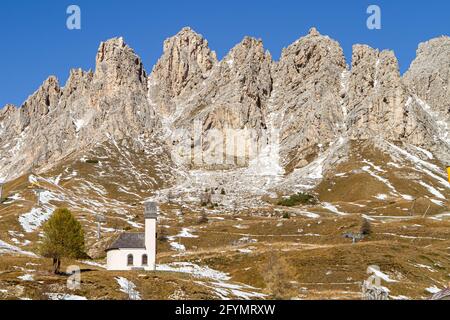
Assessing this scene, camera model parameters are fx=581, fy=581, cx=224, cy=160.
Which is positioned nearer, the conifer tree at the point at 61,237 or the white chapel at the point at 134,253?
the conifer tree at the point at 61,237

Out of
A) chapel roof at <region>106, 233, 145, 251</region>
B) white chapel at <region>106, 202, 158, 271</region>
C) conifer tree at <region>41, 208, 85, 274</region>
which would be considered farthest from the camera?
chapel roof at <region>106, 233, 145, 251</region>

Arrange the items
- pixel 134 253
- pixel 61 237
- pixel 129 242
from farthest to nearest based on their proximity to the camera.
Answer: pixel 129 242 < pixel 134 253 < pixel 61 237

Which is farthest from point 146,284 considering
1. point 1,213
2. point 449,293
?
point 1,213

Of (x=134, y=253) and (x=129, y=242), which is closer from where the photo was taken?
(x=134, y=253)

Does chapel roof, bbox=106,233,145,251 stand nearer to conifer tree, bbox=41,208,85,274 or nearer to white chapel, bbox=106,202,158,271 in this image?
white chapel, bbox=106,202,158,271

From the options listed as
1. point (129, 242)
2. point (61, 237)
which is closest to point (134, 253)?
point (129, 242)

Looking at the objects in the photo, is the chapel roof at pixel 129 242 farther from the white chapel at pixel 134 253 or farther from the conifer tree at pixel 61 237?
the conifer tree at pixel 61 237

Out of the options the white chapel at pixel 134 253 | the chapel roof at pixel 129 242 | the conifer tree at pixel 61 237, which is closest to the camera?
the conifer tree at pixel 61 237

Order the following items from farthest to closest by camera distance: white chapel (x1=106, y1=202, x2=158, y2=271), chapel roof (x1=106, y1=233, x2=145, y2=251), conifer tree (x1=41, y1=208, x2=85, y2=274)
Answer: chapel roof (x1=106, y1=233, x2=145, y2=251) < white chapel (x1=106, y1=202, x2=158, y2=271) < conifer tree (x1=41, y1=208, x2=85, y2=274)

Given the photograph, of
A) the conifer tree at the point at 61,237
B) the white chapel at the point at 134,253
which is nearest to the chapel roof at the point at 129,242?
the white chapel at the point at 134,253

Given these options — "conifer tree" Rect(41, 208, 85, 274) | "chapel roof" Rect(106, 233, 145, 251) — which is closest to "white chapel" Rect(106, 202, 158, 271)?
"chapel roof" Rect(106, 233, 145, 251)

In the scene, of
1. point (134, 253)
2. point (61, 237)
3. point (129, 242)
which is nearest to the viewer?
point (61, 237)

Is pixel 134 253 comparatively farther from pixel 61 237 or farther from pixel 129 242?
pixel 61 237

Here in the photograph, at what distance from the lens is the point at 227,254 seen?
126 m
